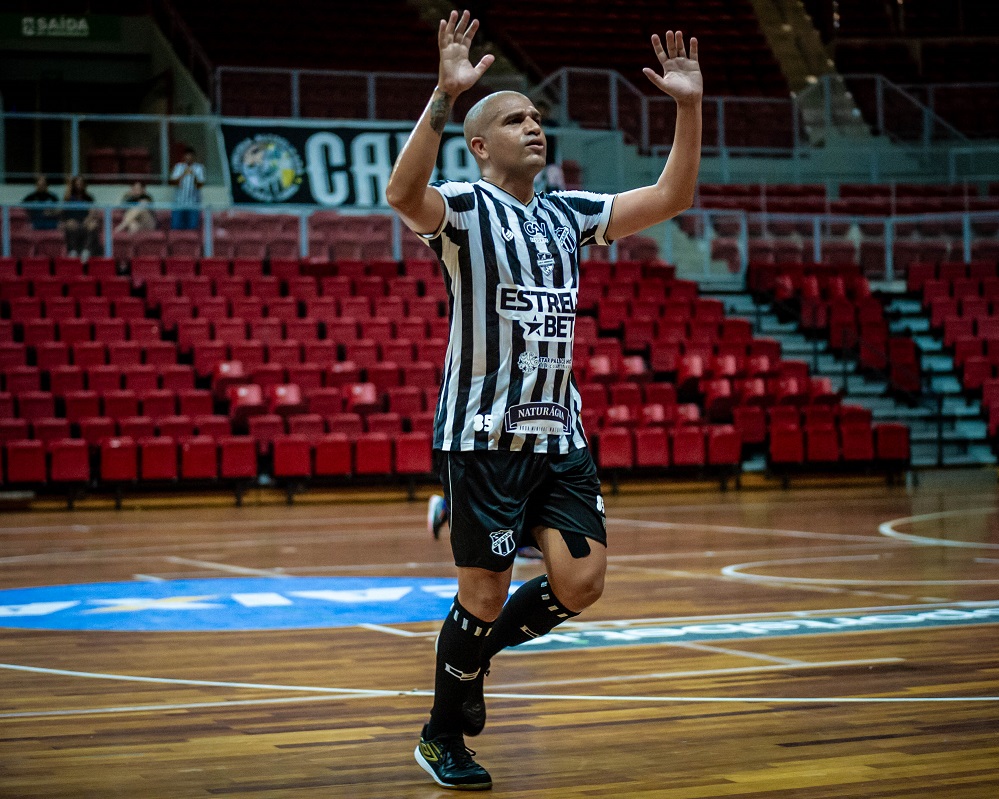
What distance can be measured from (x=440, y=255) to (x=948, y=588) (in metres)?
4.43

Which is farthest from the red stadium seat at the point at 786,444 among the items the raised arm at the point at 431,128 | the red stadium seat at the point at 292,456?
the raised arm at the point at 431,128

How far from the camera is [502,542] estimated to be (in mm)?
3500

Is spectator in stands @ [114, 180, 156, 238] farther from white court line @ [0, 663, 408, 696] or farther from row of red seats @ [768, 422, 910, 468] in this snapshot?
white court line @ [0, 663, 408, 696]

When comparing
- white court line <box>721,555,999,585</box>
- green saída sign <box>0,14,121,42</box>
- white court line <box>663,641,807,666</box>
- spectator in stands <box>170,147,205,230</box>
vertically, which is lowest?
white court line <box>721,555,999,585</box>

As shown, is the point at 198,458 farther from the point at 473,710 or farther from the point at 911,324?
the point at 473,710

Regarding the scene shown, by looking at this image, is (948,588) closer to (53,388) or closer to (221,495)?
(221,495)

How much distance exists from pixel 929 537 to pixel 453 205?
7066 mm

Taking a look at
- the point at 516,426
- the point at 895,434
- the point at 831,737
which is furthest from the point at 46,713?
the point at 895,434

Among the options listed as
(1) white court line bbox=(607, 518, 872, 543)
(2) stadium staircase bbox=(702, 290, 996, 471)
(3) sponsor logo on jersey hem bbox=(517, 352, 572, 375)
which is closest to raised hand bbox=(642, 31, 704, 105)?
(3) sponsor logo on jersey hem bbox=(517, 352, 572, 375)

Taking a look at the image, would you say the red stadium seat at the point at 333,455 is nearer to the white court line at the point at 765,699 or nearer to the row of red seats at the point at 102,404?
the row of red seats at the point at 102,404

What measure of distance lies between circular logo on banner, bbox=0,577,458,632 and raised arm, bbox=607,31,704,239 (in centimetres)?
293

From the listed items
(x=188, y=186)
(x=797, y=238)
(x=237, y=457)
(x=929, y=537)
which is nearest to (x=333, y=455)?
(x=237, y=457)

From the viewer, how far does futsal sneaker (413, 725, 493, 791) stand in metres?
3.38

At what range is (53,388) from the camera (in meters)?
14.0
